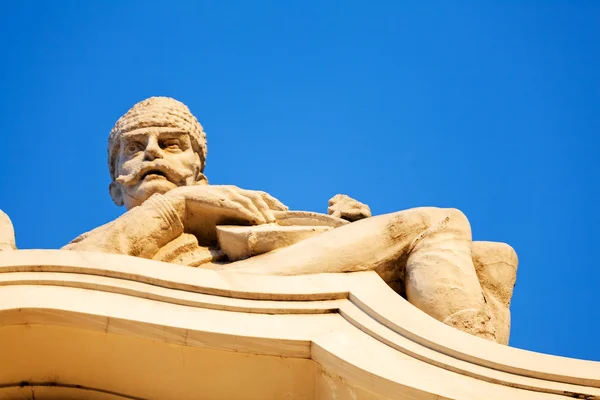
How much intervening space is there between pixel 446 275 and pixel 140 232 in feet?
5.94

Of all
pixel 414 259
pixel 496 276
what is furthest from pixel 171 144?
pixel 496 276

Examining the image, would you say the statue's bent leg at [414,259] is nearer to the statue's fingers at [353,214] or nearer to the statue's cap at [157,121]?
the statue's fingers at [353,214]

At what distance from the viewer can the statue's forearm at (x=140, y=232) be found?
573 centimetres

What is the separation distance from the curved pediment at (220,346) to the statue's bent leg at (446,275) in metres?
0.38

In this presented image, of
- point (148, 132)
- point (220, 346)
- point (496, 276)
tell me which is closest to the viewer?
point (220, 346)

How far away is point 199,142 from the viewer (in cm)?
751

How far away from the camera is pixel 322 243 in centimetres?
537

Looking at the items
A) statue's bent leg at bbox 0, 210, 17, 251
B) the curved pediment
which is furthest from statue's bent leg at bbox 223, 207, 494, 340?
statue's bent leg at bbox 0, 210, 17, 251

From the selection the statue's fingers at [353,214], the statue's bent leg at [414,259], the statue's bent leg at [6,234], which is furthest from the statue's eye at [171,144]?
the statue's bent leg at [414,259]

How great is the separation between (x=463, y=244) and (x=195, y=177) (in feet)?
8.23

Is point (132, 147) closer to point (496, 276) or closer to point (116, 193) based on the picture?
point (116, 193)

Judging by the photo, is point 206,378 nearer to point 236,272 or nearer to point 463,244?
point 236,272

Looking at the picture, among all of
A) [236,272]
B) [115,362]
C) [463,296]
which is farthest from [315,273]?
[115,362]

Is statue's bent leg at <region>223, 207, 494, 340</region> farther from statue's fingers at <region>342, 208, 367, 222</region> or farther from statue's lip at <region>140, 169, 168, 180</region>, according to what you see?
statue's lip at <region>140, 169, 168, 180</region>
